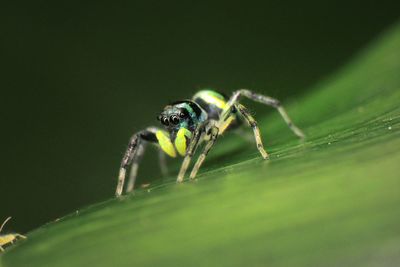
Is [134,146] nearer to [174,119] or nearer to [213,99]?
[174,119]

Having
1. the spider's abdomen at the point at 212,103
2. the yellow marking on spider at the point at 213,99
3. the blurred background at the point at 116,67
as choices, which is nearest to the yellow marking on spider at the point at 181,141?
the spider's abdomen at the point at 212,103

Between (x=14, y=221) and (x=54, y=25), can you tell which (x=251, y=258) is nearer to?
(x=14, y=221)

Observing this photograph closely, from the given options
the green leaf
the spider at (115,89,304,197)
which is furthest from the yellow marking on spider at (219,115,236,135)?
the green leaf

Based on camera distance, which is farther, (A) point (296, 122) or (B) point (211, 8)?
(B) point (211, 8)

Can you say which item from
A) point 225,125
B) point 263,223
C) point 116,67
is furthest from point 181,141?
point 263,223

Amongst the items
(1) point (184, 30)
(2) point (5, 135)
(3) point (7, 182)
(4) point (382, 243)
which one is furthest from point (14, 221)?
(4) point (382, 243)

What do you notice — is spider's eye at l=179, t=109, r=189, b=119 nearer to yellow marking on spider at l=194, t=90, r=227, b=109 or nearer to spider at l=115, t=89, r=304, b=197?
spider at l=115, t=89, r=304, b=197

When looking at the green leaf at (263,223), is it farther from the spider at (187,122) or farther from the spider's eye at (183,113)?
the spider's eye at (183,113)
